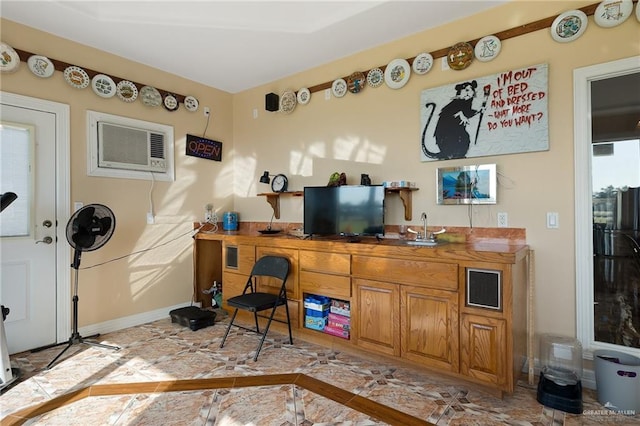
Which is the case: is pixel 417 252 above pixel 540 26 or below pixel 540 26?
below

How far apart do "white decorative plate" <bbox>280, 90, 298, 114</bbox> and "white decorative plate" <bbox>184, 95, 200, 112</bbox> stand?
1061mm

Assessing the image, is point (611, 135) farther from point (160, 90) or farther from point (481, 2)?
point (160, 90)

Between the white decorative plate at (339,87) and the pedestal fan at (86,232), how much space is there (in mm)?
2449

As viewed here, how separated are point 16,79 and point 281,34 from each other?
2.29 meters

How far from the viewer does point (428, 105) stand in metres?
3.04

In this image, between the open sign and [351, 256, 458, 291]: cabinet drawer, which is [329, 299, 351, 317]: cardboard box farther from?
the open sign

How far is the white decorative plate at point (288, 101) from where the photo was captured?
398 centimetres

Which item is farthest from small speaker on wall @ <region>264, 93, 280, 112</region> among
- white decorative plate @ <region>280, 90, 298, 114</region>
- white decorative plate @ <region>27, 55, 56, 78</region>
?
white decorative plate @ <region>27, 55, 56, 78</region>

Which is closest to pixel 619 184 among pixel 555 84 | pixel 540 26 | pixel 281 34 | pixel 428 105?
pixel 555 84

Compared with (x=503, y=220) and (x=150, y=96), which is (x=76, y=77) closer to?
(x=150, y=96)

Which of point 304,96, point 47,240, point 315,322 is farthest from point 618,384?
point 47,240

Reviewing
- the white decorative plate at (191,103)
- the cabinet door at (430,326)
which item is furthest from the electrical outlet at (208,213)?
the cabinet door at (430,326)

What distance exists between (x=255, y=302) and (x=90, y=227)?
1.54m

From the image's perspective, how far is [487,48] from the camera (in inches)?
109
